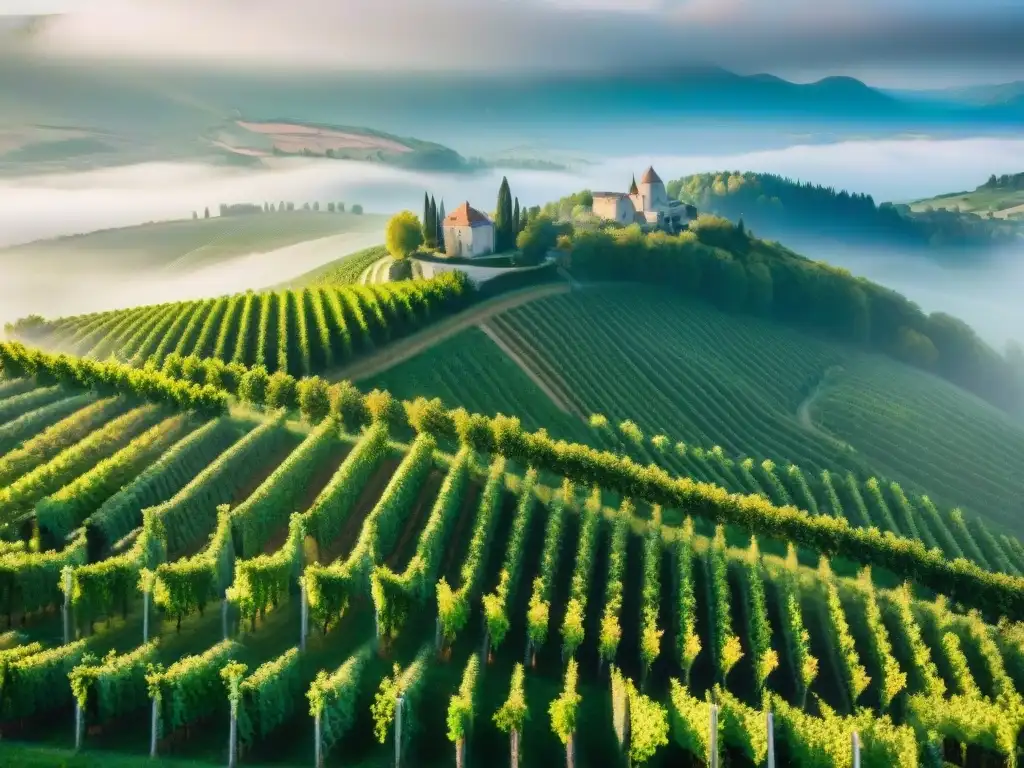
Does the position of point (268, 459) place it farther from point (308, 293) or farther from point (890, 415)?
point (890, 415)

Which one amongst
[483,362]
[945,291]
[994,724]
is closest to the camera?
[994,724]

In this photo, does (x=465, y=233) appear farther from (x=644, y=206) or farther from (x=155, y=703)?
(x=155, y=703)

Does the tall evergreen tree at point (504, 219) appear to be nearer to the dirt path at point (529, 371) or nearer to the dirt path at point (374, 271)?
the dirt path at point (374, 271)

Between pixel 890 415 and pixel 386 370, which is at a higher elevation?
pixel 386 370

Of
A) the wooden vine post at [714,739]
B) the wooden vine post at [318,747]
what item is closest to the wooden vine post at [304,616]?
the wooden vine post at [318,747]

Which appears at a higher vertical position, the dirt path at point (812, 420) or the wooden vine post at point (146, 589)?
the wooden vine post at point (146, 589)

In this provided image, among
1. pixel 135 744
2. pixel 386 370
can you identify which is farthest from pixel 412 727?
pixel 386 370
